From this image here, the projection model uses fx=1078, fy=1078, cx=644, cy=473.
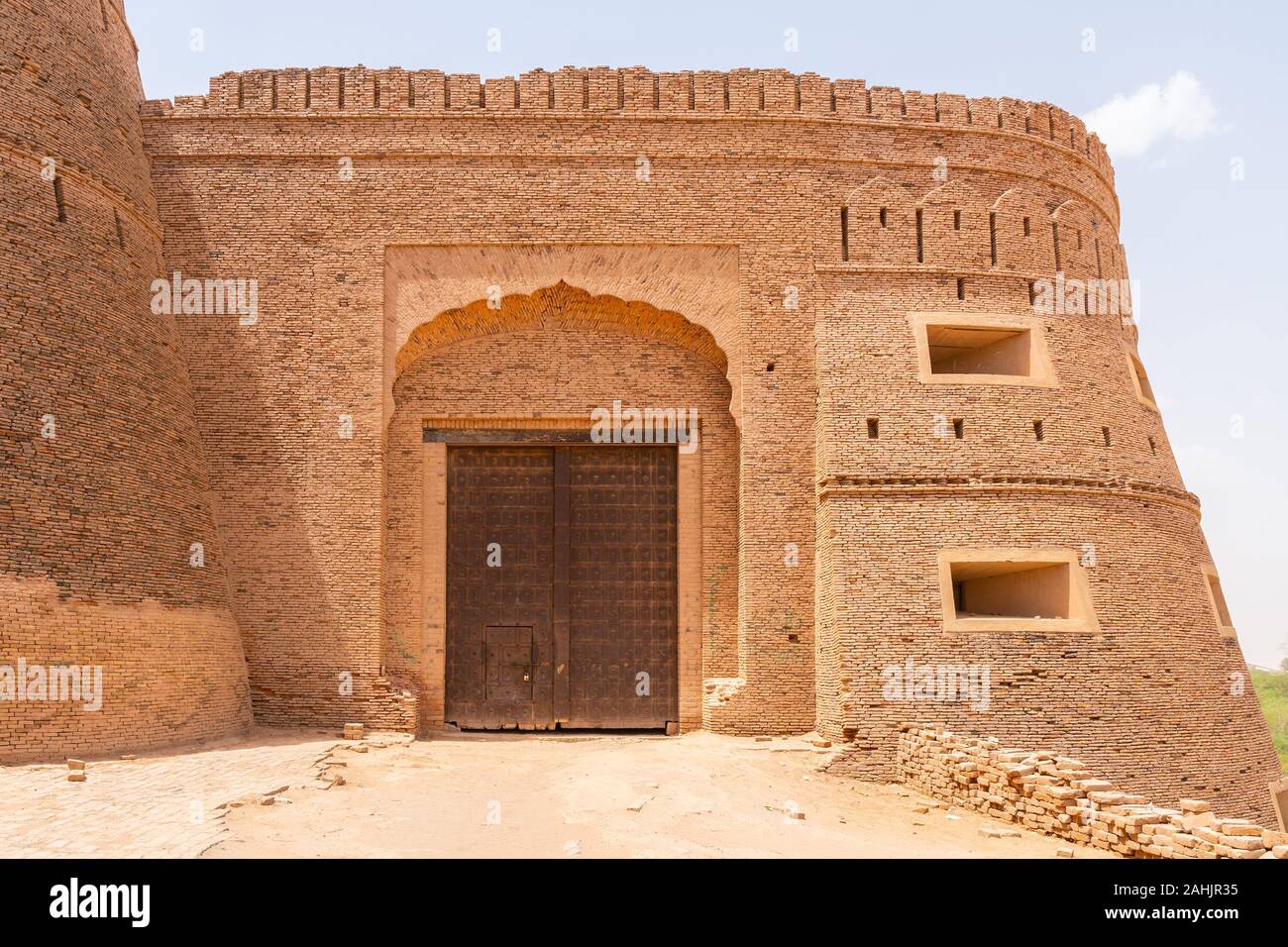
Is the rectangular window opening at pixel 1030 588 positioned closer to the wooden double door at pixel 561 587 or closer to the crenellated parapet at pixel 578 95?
the wooden double door at pixel 561 587

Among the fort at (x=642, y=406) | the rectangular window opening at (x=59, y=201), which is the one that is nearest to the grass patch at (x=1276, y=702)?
the fort at (x=642, y=406)

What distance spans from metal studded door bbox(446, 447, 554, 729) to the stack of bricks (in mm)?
4833

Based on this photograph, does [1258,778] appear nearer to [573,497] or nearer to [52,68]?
[573,497]

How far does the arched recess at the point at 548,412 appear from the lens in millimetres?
14016

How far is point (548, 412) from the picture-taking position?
1450 centimetres

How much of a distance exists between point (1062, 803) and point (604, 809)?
415cm

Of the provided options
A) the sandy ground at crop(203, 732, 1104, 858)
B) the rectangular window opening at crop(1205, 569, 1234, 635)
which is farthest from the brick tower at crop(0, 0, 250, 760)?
the rectangular window opening at crop(1205, 569, 1234, 635)

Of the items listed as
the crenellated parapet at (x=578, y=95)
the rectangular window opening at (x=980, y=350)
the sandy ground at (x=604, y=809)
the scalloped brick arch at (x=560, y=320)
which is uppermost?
the crenellated parapet at (x=578, y=95)

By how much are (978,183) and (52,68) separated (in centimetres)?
1167

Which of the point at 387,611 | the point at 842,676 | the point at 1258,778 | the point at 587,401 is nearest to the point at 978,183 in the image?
the point at 587,401

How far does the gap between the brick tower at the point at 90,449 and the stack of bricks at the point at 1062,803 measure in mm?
7984

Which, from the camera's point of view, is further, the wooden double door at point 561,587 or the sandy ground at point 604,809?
the wooden double door at point 561,587

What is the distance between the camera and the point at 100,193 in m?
12.6

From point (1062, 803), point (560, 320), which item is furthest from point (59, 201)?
point (1062, 803)
